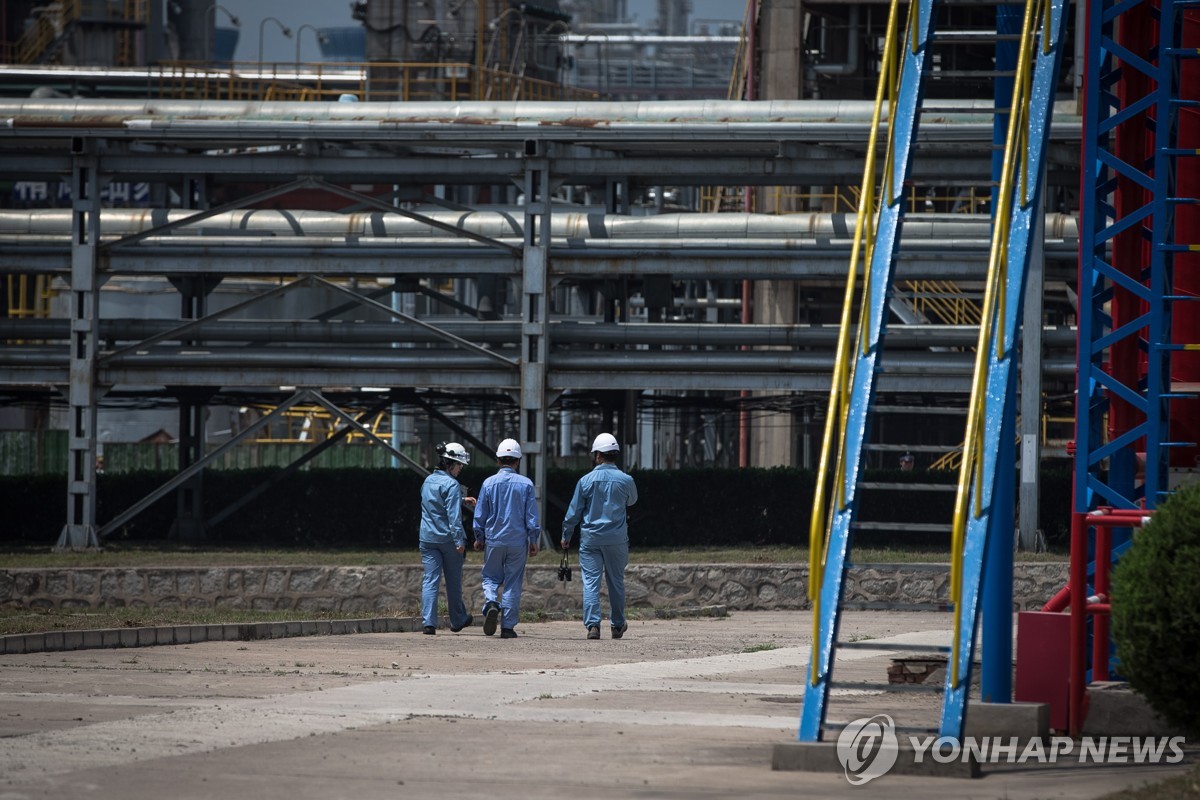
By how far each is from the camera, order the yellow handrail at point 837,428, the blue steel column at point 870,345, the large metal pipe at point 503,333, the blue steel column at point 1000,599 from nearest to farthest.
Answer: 1. the yellow handrail at point 837,428
2. the blue steel column at point 870,345
3. the blue steel column at point 1000,599
4. the large metal pipe at point 503,333

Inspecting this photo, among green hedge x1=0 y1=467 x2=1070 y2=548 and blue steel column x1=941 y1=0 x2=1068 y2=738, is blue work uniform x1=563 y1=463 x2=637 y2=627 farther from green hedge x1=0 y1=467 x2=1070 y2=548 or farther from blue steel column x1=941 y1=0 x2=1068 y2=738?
green hedge x1=0 y1=467 x2=1070 y2=548

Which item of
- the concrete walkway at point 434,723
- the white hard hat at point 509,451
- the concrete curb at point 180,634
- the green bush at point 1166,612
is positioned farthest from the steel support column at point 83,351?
the green bush at point 1166,612

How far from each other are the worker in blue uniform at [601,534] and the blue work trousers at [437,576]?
1.09m

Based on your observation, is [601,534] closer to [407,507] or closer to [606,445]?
[606,445]

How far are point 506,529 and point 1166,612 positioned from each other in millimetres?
8165

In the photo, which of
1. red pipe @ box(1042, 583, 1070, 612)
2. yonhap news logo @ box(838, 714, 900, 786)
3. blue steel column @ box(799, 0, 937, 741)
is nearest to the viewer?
yonhap news logo @ box(838, 714, 900, 786)

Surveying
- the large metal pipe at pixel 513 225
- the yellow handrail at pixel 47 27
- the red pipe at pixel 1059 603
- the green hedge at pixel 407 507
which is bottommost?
the green hedge at pixel 407 507

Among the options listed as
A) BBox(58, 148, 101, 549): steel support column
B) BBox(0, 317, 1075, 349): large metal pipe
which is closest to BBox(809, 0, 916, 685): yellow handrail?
BBox(0, 317, 1075, 349): large metal pipe

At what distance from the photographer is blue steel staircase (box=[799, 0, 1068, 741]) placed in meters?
7.52

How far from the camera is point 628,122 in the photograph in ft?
76.4

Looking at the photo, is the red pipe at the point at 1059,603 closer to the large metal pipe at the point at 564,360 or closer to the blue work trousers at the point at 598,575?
the blue work trousers at the point at 598,575

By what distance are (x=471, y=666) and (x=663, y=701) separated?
240 cm

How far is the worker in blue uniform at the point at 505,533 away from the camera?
48.3 ft

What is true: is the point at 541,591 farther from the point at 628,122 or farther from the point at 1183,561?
the point at 1183,561
